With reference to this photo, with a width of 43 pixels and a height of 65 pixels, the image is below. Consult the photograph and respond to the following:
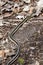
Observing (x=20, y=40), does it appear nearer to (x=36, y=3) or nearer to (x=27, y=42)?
(x=27, y=42)

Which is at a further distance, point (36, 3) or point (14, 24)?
point (36, 3)

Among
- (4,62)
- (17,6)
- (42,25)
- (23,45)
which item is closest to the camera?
(4,62)

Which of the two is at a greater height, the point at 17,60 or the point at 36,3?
the point at 36,3

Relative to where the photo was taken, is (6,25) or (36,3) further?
(36,3)

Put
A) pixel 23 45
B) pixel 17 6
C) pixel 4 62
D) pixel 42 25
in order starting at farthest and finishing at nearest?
pixel 17 6
pixel 42 25
pixel 23 45
pixel 4 62

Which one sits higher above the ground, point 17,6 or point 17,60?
point 17,6

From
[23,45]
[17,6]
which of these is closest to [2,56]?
[23,45]

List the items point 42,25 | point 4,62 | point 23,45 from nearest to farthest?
point 4,62 → point 23,45 → point 42,25

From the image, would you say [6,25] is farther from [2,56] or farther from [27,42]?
[2,56]

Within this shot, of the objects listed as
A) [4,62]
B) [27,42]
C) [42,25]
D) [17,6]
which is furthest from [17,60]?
[17,6]
